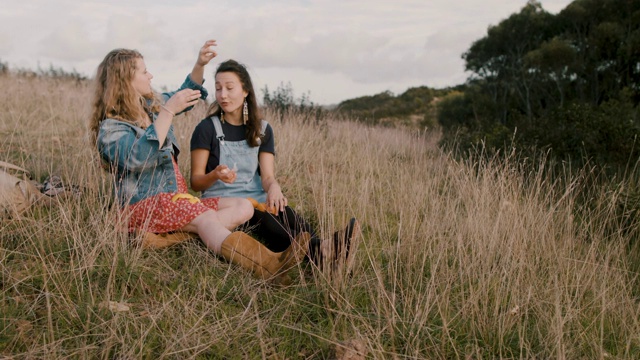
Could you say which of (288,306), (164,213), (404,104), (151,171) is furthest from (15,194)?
(404,104)

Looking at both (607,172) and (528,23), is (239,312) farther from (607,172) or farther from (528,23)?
(528,23)

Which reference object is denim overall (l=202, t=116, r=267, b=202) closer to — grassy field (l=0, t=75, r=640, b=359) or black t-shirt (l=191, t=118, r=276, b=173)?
black t-shirt (l=191, t=118, r=276, b=173)

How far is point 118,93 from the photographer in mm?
3271

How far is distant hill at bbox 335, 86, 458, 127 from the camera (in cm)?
2708

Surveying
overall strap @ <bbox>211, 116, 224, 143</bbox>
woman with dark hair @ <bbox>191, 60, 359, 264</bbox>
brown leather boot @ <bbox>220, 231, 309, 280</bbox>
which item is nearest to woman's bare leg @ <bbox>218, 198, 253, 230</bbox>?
woman with dark hair @ <bbox>191, 60, 359, 264</bbox>

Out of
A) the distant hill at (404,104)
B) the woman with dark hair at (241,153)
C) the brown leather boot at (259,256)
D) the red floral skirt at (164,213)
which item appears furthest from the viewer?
the distant hill at (404,104)

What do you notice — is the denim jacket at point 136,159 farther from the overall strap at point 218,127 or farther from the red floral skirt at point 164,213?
the overall strap at point 218,127

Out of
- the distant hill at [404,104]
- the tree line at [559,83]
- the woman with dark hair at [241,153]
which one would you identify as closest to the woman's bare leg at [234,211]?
the woman with dark hair at [241,153]

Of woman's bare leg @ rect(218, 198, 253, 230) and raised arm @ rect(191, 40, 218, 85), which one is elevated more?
raised arm @ rect(191, 40, 218, 85)

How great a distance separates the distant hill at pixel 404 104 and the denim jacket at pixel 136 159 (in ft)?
70.1

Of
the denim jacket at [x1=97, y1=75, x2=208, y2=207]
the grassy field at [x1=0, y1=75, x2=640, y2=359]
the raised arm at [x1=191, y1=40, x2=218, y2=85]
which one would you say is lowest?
the grassy field at [x1=0, y1=75, x2=640, y2=359]

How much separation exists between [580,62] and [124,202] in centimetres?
1563

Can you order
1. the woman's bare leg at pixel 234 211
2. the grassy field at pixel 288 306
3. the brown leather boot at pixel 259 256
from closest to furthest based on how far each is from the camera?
the grassy field at pixel 288 306 → the brown leather boot at pixel 259 256 → the woman's bare leg at pixel 234 211

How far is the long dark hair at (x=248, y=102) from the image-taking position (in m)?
3.72
